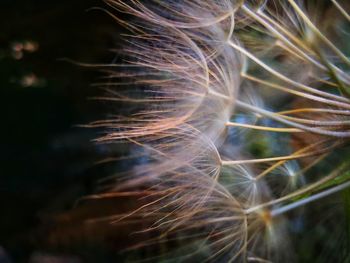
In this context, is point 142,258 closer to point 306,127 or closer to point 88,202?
point 88,202

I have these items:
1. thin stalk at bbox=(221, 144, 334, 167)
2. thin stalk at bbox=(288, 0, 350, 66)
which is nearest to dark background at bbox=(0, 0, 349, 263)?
thin stalk at bbox=(221, 144, 334, 167)

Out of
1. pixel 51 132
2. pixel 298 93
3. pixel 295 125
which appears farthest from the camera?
pixel 51 132

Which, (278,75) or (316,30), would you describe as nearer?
(316,30)

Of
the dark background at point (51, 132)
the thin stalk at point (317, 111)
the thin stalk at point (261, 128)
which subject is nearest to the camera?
the thin stalk at point (317, 111)

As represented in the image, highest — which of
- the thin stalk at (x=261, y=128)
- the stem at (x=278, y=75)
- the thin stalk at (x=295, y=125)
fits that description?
the stem at (x=278, y=75)

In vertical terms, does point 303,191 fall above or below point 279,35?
below

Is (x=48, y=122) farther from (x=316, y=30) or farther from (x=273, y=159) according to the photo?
(x=316, y=30)

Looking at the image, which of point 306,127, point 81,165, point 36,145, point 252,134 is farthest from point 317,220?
point 36,145

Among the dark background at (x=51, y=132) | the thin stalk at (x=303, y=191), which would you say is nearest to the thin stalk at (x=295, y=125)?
the thin stalk at (x=303, y=191)

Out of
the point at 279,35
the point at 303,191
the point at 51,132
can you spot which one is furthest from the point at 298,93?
the point at 51,132

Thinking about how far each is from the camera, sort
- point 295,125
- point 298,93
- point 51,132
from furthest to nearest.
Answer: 1. point 51,132
2. point 298,93
3. point 295,125

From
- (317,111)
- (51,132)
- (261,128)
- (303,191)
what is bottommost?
(51,132)

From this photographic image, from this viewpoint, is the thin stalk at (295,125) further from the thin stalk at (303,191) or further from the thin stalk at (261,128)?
the thin stalk at (303,191)
